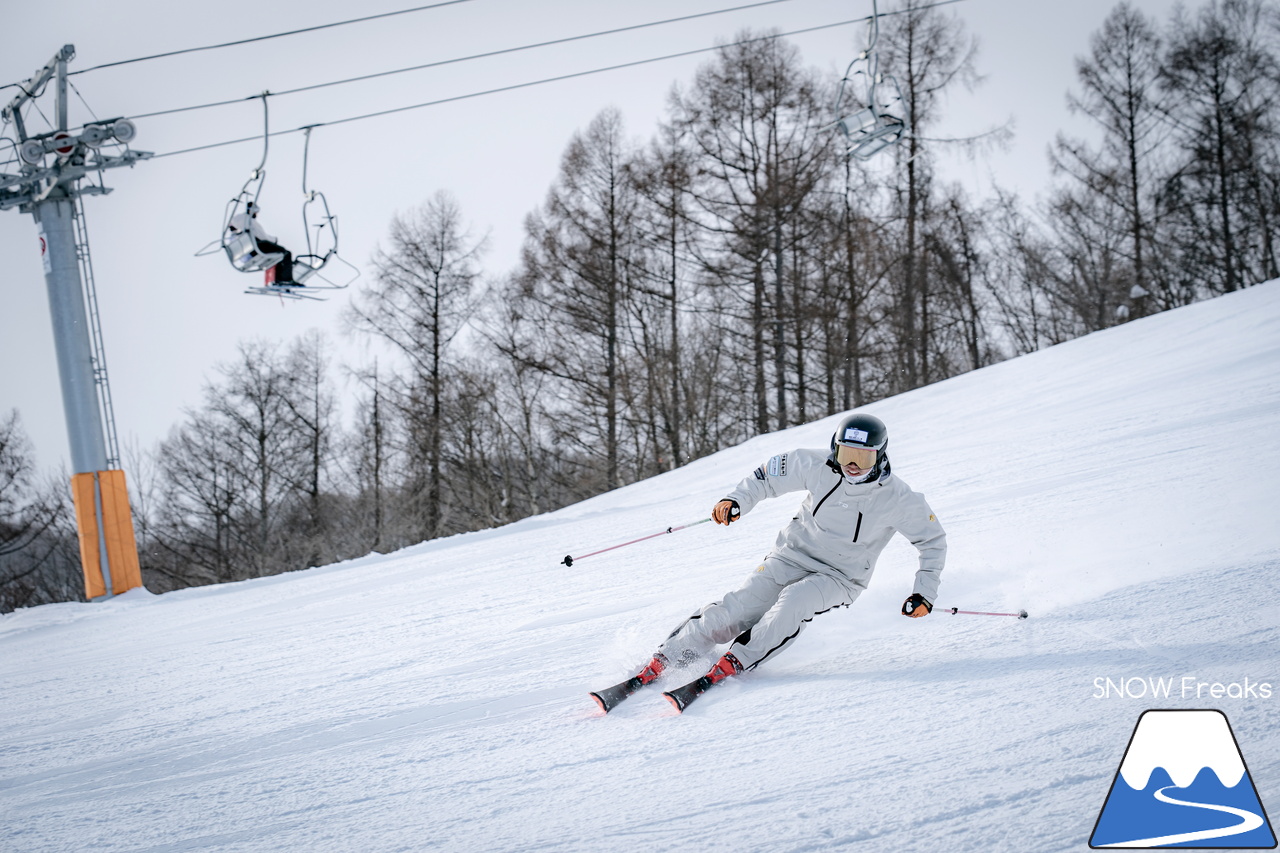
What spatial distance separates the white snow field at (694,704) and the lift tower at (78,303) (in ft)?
5.19

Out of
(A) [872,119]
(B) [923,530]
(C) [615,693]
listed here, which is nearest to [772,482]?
(B) [923,530]

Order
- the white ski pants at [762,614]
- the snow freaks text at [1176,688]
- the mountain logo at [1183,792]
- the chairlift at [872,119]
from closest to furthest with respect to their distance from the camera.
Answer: the mountain logo at [1183,792]
the snow freaks text at [1176,688]
the white ski pants at [762,614]
the chairlift at [872,119]

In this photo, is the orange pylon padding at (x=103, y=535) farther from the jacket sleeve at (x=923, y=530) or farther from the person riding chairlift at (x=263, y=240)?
the jacket sleeve at (x=923, y=530)

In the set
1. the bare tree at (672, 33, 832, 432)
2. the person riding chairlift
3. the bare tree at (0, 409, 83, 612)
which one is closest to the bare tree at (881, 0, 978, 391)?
the bare tree at (672, 33, 832, 432)

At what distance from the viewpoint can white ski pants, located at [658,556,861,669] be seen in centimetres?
331

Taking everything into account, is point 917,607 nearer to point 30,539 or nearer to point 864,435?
point 864,435

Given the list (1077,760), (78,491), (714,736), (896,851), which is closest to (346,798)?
(714,736)

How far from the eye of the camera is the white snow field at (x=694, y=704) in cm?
235

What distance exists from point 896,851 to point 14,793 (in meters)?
3.28

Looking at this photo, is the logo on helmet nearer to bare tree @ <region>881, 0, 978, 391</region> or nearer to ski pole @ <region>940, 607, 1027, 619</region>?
ski pole @ <region>940, 607, 1027, 619</region>

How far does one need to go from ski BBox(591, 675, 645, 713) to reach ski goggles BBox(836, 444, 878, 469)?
4.40 feet

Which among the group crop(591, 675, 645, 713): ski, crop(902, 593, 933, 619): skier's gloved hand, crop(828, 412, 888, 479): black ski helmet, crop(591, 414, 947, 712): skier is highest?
crop(828, 412, 888, 479): black ski helmet

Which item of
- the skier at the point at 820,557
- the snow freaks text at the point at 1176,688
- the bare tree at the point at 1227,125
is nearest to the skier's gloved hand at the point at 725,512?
the skier at the point at 820,557

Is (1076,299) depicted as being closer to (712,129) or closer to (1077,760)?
(712,129)
